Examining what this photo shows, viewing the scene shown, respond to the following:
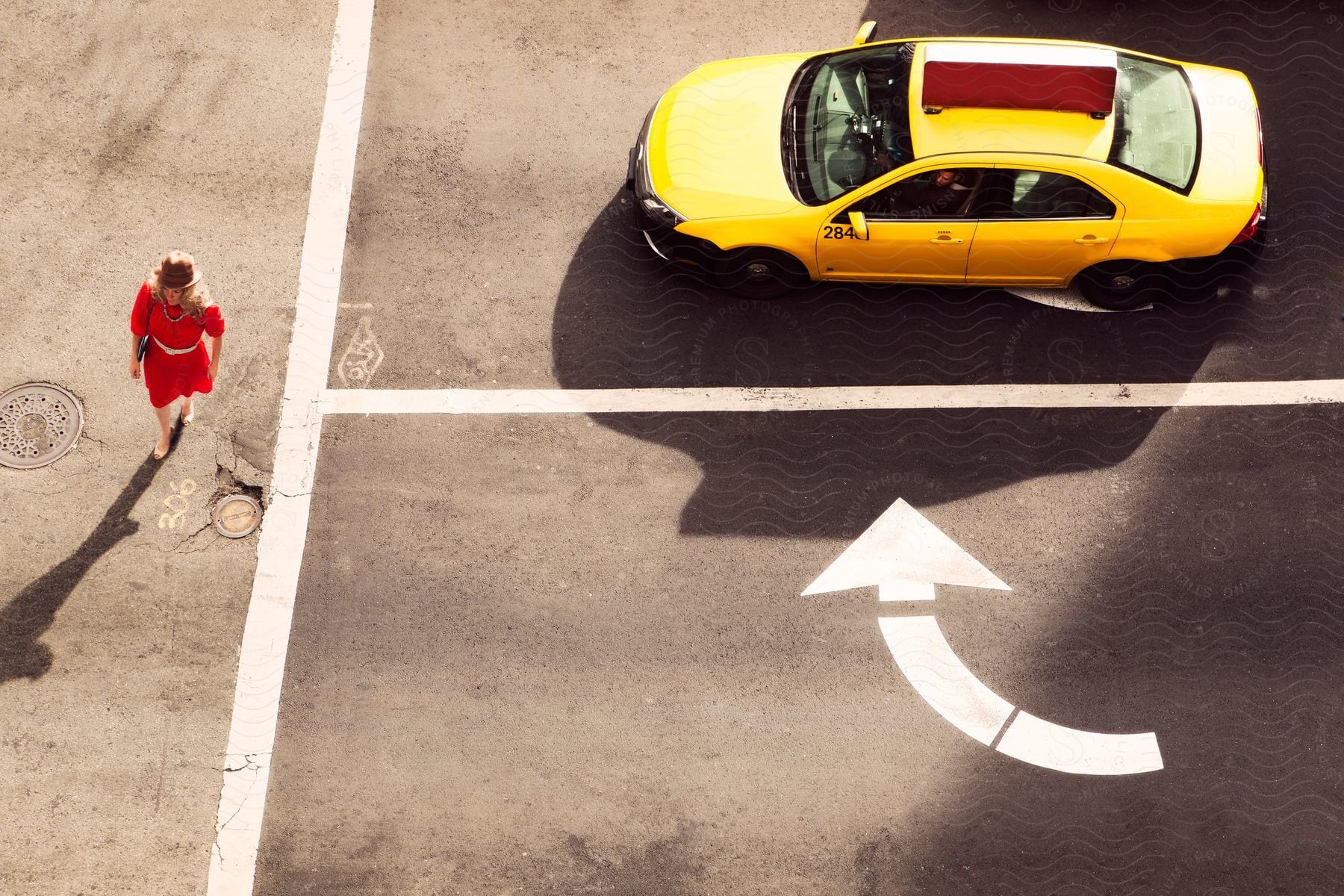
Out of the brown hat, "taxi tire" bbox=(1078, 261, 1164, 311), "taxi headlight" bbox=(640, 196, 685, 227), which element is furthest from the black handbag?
"taxi tire" bbox=(1078, 261, 1164, 311)

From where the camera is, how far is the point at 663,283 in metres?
8.57

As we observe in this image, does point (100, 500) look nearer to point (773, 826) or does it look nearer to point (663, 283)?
point (663, 283)

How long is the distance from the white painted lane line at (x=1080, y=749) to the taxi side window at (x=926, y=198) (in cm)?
386

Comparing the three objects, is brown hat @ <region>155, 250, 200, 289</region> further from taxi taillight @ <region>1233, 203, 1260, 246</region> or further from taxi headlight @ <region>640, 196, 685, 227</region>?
taxi taillight @ <region>1233, 203, 1260, 246</region>

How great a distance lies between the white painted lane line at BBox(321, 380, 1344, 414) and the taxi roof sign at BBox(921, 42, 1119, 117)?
7.21ft

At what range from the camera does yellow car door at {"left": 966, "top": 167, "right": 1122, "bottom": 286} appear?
754 centimetres

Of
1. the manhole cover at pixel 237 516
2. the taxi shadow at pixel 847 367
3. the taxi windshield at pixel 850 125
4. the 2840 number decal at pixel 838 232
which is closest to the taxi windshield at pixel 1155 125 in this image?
the taxi shadow at pixel 847 367

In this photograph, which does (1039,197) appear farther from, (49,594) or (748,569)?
(49,594)

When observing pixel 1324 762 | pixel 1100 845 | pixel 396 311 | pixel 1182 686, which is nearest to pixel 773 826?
pixel 1100 845

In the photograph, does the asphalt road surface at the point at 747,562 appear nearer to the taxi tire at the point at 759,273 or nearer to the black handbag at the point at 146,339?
the taxi tire at the point at 759,273

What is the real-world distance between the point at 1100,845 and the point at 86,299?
8903 mm

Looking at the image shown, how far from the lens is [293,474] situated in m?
7.93

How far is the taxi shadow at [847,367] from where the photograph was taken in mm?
8023

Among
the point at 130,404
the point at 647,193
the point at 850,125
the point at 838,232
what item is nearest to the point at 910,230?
the point at 838,232
